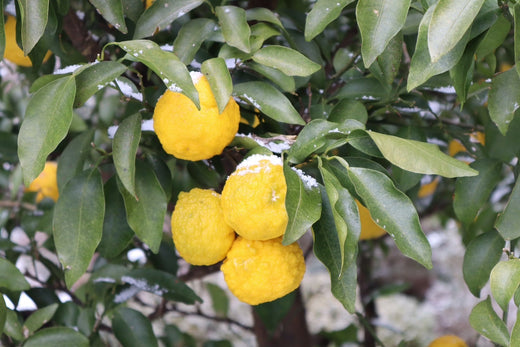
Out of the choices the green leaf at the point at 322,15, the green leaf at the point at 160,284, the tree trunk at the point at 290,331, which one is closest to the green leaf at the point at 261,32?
the green leaf at the point at 322,15

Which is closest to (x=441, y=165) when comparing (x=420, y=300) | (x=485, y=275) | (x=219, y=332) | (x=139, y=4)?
(x=485, y=275)

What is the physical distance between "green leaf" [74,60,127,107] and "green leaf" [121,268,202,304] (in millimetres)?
415

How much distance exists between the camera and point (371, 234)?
4.19 ft

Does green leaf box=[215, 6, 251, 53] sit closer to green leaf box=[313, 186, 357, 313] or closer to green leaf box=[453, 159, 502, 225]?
green leaf box=[313, 186, 357, 313]

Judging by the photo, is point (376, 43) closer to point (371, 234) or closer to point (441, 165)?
point (441, 165)

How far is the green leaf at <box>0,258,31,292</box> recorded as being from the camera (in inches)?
33.7

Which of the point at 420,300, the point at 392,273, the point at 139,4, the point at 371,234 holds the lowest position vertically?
the point at 420,300

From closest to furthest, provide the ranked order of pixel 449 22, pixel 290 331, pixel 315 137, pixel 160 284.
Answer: pixel 449 22 < pixel 315 137 < pixel 160 284 < pixel 290 331

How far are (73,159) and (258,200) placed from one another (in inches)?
14.9

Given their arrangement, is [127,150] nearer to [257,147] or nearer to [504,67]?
[257,147]

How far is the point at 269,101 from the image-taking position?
0.77 m

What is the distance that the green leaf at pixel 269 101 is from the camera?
0.76 meters

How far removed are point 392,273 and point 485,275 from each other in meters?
2.42

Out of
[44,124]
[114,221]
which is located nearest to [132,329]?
[114,221]
